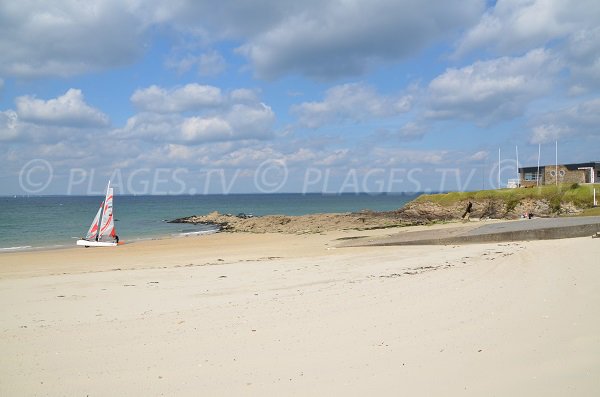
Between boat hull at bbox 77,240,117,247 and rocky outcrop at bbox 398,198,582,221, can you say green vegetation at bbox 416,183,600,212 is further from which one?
boat hull at bbox 77,240,117,247

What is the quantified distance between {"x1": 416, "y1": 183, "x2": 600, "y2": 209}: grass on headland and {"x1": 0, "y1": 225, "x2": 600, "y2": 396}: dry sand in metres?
40.6

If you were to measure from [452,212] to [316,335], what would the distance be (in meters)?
54.1

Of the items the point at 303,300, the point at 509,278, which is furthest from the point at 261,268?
the point at 509,278

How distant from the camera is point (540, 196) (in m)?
51.6

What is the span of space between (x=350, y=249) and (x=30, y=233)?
37.0 m

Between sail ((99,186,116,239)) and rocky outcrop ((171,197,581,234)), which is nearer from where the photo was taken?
sail ((99,186,116,239))

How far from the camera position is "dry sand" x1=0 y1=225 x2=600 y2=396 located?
518 centimetres

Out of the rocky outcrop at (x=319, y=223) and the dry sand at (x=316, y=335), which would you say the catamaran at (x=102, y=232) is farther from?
the dry sand at (x=316, y=335)

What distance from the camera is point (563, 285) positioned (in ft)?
32.4

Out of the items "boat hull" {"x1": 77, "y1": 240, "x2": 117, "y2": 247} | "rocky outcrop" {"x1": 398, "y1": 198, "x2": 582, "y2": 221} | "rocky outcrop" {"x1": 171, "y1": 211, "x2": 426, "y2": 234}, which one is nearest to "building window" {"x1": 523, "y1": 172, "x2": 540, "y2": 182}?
"rocky outcrop" {"x1": 398, "y1": 198, "x2": 582, "y2": 221}

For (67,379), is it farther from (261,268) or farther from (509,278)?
(261,268)

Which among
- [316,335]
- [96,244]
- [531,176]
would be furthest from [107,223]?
[531,176]

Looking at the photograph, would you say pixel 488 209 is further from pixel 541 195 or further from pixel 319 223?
pixel 319 223

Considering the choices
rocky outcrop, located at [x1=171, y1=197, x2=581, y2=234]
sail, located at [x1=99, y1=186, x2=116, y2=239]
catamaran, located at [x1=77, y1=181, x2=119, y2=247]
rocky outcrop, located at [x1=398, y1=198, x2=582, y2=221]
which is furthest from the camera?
rocky outcrop, located at [x1=398, y1=198, x2=582, y2=221]
